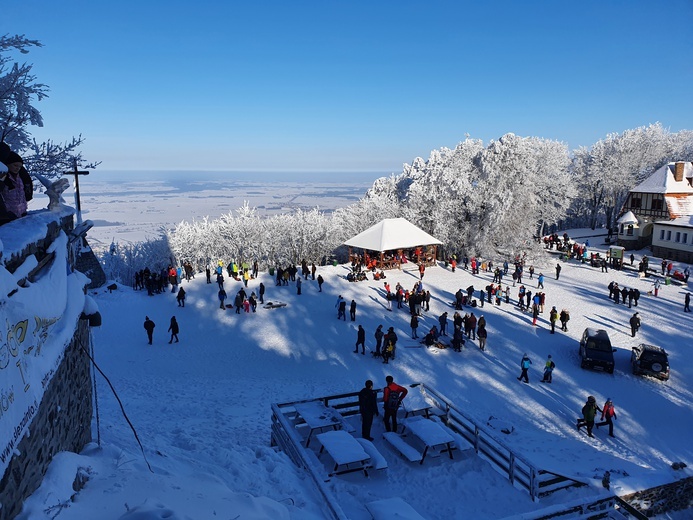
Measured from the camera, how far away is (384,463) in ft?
27.6

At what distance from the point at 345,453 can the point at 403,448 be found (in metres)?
1.28

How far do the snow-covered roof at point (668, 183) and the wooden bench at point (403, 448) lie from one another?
3727 cm

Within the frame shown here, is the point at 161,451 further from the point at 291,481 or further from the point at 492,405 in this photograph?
the point at 492,405

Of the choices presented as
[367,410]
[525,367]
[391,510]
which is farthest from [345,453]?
[525,367]

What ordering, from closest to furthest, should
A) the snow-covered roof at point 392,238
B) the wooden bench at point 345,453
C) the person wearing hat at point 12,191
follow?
the person wearing hat at point 12,191
the wooden bench at point 345,453
the snow-covered roof at point 392,238

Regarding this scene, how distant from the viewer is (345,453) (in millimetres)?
8359

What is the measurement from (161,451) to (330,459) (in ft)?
9.74

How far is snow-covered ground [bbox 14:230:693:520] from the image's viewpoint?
244 inches

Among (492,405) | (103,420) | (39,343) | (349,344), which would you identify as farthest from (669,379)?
(39,343)

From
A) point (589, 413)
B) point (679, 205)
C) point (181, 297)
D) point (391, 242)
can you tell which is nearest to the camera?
point (589, 413)

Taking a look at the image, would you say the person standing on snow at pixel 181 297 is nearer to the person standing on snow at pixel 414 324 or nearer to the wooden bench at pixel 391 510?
the person standing on snow at pixel 414 324

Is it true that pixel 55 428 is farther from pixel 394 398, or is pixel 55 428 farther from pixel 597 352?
pixel 597 352

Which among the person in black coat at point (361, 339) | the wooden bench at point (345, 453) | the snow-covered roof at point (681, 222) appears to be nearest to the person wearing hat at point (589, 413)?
the wooden bench at point (345, 453)

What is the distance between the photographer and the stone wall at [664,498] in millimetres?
9570
